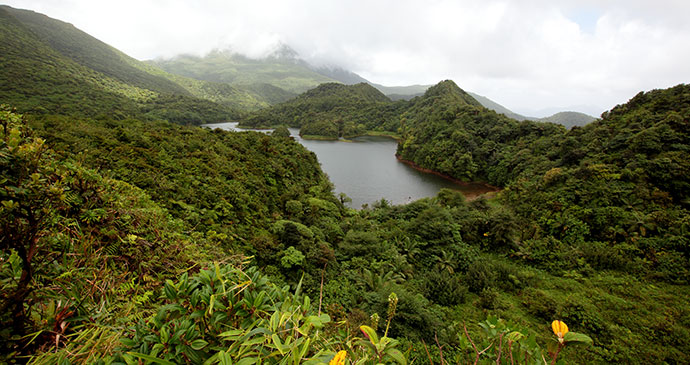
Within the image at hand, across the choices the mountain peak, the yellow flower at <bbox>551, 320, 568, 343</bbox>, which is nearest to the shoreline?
the yellow flower at <bbox>551, 320, 568, 343</bbox>

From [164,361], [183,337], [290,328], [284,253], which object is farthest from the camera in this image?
[284,253]

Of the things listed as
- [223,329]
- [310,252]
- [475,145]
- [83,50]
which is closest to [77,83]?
[310,252]

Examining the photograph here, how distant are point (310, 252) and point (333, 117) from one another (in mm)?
73675

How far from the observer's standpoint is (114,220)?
7.09 feet

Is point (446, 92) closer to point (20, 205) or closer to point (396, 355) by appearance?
point (396, 355)

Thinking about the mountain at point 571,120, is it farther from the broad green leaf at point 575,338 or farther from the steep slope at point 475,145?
the broad green leaf at point 575,338

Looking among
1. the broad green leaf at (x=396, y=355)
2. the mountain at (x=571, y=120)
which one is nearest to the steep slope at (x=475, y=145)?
the broad green leaf at (x=396, y=355)

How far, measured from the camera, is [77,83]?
3519cm

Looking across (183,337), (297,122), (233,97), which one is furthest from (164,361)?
(233,97)

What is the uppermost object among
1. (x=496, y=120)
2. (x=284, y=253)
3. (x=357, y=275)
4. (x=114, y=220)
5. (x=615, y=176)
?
(x=496, y=120)

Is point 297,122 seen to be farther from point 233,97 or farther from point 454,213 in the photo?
point 454,213

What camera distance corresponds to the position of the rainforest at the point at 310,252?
1063mm

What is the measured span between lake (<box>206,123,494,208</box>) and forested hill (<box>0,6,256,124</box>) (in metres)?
18.2

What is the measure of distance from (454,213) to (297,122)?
7391cm
